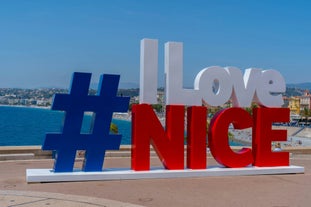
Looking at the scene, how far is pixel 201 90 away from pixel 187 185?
3.27 metres

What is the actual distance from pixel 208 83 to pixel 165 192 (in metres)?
4.44

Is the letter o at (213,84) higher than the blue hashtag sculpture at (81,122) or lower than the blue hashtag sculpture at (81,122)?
higher

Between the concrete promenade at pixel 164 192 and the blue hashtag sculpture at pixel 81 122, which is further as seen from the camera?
the blue hashtag sculpture at pixel 81 122

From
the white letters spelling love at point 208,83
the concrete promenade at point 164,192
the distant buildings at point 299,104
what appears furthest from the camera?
the distant buildings at point 299,104

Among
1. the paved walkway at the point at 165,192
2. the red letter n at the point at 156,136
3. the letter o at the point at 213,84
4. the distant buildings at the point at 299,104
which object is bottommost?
the distant buildings at the point at 299,104

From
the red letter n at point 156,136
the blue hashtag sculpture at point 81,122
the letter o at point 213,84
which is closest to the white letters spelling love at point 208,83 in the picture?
the letter o at point 213,84

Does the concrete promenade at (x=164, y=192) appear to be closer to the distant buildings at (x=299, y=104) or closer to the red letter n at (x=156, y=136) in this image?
the red letter n at (x=156, y=136)

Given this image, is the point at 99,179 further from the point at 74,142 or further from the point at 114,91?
the point at 114,91

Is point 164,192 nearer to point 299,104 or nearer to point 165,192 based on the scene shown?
point 165,192

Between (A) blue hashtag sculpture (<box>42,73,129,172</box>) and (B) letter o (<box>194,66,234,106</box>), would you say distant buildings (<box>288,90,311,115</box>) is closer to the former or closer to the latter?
(B) letter o (<box>194,66,234,106</box>)

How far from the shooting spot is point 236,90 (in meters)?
15.6

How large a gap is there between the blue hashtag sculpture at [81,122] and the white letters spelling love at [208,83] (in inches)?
36.7

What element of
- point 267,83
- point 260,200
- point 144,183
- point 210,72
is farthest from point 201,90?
point 260,200

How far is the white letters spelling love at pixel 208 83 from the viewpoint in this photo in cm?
1437
